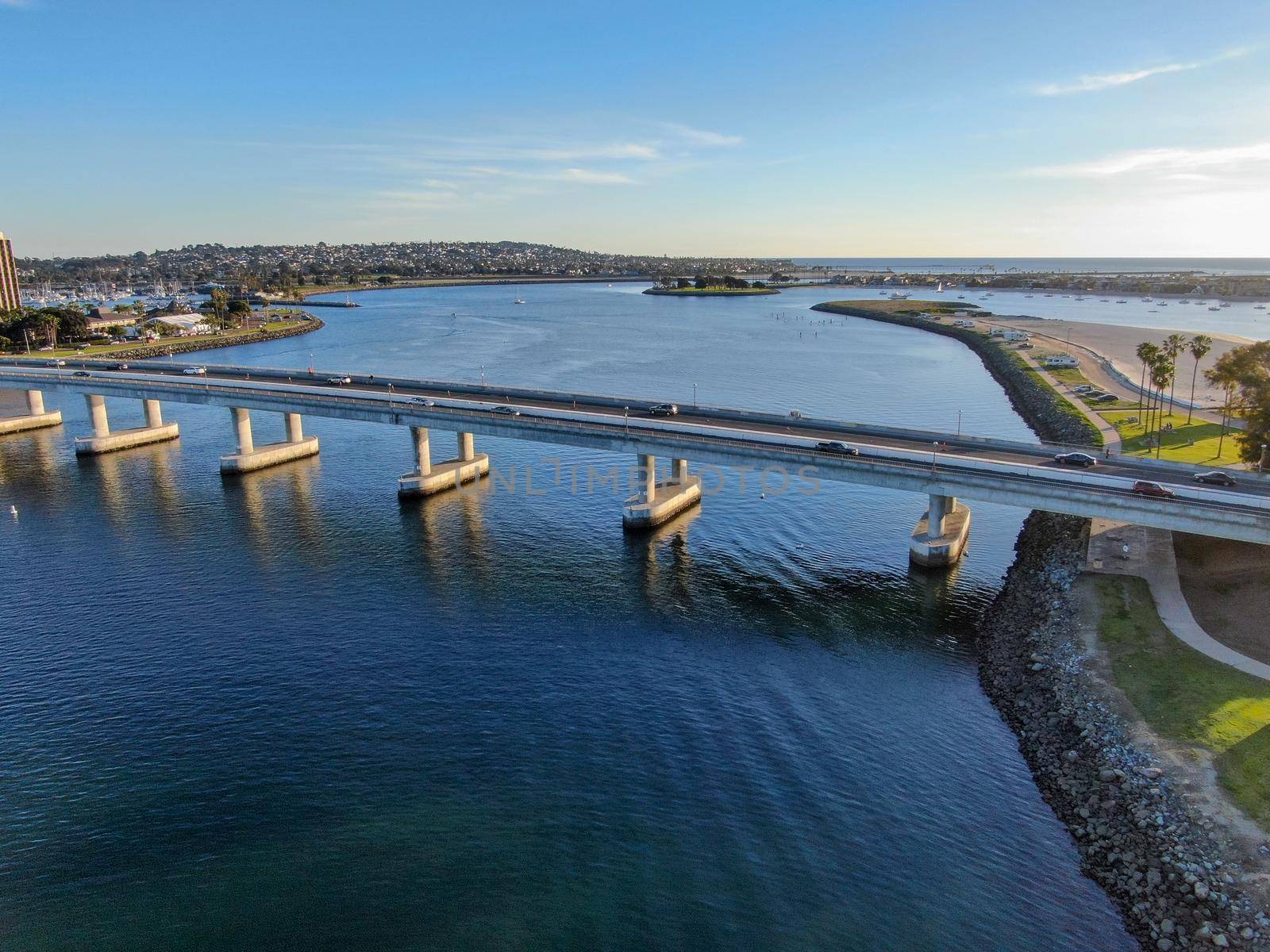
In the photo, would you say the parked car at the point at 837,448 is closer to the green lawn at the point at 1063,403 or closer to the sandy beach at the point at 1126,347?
the green lawn at the point at 1063,403

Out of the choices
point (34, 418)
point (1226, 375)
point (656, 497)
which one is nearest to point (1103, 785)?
point (656, 497)

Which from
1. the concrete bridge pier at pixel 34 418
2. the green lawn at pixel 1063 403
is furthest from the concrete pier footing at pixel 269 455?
the green lawn at pixel 1063 403

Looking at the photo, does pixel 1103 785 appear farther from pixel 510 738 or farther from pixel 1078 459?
pixel 1078 459

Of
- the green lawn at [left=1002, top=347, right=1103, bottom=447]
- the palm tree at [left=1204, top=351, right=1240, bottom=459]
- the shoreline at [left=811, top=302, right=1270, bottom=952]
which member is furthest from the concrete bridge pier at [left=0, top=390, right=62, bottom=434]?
the palm tree at [left=1204, top=351, right=1240, bottom=459]

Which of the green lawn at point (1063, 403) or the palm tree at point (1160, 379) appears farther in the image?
the green lawn at point (1063, 403)

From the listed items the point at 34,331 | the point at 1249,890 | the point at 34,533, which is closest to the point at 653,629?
the point at 1249,890

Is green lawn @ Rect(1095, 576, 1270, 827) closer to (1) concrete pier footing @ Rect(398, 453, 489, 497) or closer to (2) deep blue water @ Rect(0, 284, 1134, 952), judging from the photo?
(2) deep blue water @ Rect(0, 284, 1134, 952)
